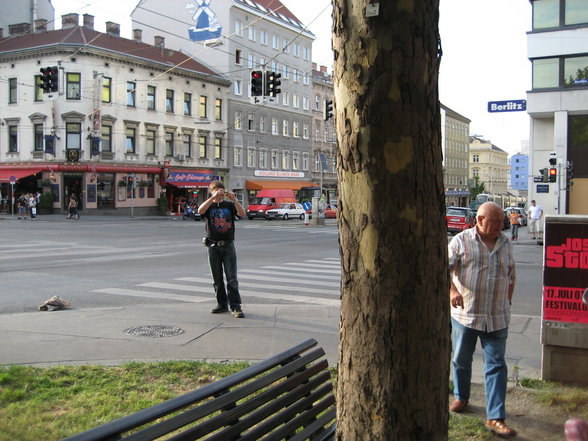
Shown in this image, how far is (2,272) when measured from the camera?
1312cm

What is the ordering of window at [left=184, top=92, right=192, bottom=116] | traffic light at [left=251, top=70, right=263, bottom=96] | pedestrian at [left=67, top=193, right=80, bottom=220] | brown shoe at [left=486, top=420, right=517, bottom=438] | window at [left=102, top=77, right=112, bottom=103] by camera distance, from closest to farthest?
brown shoe at [left=486, top=420, right=517, bottom=438]
traffic light at [left=251, top=70, right=263, bottom=96]
pedestrian at [left=67, top=193, right=80, bottom=220]
window at [left=102, top=77, right=112, bottom=103]
window at [left=184, top=92, right=192, bottom=116]

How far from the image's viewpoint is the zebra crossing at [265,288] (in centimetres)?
1040

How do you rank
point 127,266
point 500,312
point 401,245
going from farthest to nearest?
point 127,266
point 500,312
point 401,245

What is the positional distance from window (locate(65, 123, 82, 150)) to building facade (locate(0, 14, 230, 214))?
0.08m

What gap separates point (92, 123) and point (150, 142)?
20.8ft

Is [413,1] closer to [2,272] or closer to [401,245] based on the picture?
[401,245]

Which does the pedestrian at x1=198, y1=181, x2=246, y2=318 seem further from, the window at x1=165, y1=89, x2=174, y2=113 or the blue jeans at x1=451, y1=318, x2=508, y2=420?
the window at x1=165, y1=89, x2=174, y2=113

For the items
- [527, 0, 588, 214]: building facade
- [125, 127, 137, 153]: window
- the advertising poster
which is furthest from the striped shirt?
[125, 127, 137, 153]: window

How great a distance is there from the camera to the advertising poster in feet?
17.1

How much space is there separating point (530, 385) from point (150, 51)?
2079 inches

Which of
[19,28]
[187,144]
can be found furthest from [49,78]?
[19,28]

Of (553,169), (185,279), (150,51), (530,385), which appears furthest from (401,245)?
(150,51)

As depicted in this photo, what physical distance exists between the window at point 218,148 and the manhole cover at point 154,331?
169 ft

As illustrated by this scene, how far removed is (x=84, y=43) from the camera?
1794 inches
